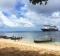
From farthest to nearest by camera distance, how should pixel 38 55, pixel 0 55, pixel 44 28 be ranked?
pixel 44 28, pixel 38 55, pixel 0 55

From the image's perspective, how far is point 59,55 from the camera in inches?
527

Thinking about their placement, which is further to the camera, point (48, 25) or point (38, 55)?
point (48, 25)

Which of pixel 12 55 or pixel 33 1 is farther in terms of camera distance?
pixel 33 1

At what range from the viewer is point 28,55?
12.5m

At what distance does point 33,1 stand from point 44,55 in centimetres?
378

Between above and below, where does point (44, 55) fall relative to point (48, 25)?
below

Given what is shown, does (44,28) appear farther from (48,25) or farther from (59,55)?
(59,55)

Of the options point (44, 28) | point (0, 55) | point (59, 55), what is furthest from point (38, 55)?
point (44, 28)

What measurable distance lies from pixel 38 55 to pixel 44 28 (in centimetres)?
12222

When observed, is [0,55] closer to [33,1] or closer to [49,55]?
[49,55]

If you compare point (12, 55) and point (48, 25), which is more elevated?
point (48, 25)

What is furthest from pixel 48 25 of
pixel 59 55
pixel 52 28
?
pixel 59 55

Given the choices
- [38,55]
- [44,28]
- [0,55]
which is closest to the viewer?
[0,55]

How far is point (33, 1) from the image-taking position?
13289 mm
